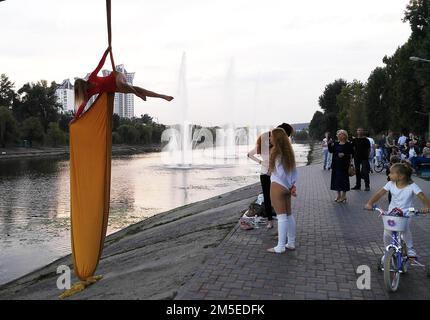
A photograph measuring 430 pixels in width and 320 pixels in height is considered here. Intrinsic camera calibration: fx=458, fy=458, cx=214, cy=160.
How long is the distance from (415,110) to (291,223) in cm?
4963

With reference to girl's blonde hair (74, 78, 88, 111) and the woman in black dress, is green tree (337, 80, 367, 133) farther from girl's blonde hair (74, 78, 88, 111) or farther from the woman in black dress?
girl's blonde hair (74, 78, 88, 111)

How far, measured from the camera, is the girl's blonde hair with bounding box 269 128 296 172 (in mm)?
6457

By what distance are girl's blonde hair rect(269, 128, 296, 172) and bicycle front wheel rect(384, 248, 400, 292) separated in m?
1.83

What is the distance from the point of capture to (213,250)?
6777mm

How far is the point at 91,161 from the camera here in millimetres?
6031

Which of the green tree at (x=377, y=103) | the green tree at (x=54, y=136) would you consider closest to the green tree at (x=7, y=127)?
the green tree at (x=54, y=136)

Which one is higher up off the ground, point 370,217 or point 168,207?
point 370,217

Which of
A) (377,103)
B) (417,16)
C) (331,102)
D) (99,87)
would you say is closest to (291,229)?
(99,87)

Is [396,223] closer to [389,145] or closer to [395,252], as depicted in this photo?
[395,252]

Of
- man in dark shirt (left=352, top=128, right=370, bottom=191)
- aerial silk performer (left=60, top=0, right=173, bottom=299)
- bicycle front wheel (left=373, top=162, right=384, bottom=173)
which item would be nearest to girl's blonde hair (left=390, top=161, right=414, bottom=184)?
aerial silk performer (left=60, top=0, right=173, bottom=299)

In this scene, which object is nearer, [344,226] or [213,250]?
[213,250]
